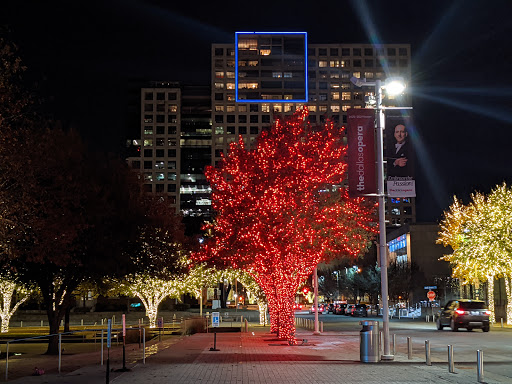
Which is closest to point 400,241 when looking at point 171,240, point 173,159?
point 171,240

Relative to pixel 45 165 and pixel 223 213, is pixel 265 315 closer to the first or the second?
pixel 223 213

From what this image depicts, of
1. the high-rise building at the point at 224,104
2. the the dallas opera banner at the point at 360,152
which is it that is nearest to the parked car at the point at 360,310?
the the dallas opera banner at the point at 360,152

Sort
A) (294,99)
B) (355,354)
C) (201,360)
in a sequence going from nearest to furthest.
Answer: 1. (201,360)
2. (355,354)
3. (294,99)

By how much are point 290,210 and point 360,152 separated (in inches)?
276

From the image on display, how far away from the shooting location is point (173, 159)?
168 metres

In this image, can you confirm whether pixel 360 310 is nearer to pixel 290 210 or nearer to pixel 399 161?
pixel 290 210

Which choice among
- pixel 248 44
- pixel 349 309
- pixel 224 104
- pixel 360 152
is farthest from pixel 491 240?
pixel 248 44

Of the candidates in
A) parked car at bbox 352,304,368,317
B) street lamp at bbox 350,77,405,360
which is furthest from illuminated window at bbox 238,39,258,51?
street lamp at bbox 350,77,405,360

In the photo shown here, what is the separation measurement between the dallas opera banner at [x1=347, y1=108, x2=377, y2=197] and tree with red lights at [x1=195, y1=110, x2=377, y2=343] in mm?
6369

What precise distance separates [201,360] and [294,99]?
148 meters

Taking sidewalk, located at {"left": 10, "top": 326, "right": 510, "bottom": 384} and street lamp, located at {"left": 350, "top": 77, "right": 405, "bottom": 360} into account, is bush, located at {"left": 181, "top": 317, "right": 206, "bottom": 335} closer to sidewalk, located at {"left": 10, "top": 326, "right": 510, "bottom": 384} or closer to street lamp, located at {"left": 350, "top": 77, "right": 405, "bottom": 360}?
sidewalk, located at {"left": 10, "top": 326, "right": 510, "bottom": 384}

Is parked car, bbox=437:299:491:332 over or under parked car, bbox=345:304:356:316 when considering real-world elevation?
over

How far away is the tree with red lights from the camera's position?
82.8 ft

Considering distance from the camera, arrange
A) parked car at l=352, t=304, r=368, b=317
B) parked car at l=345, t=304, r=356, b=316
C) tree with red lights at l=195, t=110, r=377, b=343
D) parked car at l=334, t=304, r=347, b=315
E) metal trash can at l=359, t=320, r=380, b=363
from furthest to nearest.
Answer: parked car at l=334, t=304, r=347, b=315 < parked car at l=345, t=304, r=356, b=316 < parked car at l=352, t=304, r=368, b=317 < tree with red lights at l=195, t=110, r=377, b=343 < metal trash can at l=359, t=320, r=380, b=363
